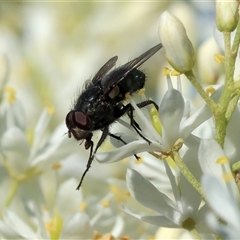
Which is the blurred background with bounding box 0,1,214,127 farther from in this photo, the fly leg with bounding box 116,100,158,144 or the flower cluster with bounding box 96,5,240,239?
the flower cluster with bounding box 96,5,240,239

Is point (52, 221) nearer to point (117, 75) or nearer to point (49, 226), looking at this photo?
point (49, 226)

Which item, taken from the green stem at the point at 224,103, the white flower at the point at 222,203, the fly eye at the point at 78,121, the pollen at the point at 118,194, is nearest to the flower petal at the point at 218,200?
the white flower at the point at 222,203

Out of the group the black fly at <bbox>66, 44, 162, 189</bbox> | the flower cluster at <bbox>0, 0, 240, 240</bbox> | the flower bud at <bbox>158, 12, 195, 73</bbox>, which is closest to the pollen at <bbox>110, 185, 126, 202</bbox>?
the flower cluster at <bbox>0, 0, 240, 240</bbox>

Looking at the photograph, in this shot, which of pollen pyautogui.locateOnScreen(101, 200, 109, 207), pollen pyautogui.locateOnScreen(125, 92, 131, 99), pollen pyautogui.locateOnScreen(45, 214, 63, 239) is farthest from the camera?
pollen pyautogui.locateOnScreen(101, 200, 109, 207)

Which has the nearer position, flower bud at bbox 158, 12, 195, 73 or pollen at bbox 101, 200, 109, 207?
flower bud at bbox 158, 12, 195, 73

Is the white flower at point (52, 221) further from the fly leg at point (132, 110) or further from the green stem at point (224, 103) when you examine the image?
the green stem at point (224, 103)

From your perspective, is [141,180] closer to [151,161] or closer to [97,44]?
[151,161]

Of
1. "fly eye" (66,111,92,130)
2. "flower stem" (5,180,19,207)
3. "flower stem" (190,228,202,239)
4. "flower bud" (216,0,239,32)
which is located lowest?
"flower stem" (190,228,202,239)
